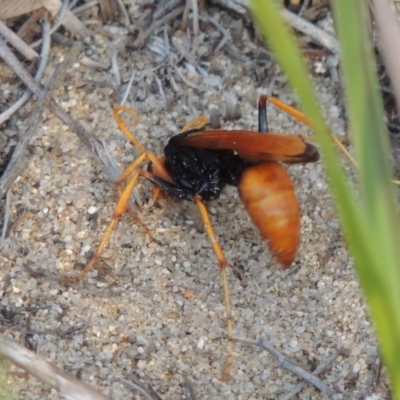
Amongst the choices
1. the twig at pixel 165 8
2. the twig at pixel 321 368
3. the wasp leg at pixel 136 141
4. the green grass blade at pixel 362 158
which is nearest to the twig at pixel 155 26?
the twig at pixel 165 8

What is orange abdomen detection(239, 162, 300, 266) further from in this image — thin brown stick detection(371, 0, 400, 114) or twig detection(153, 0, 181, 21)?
thin brown stick detection(371, 0, 400, 114)

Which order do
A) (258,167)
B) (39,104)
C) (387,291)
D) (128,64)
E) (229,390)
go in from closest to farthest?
(387,291), (229,390), (258,167), (39,104), (128,64)

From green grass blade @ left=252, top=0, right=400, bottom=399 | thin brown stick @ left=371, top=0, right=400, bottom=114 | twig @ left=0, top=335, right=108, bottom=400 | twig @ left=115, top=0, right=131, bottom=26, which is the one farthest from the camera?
twig @ left=115, top=0, right=131, bottom=26

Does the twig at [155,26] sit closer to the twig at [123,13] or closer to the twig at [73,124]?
the twig at [123,13]

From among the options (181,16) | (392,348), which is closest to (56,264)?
(181,16)

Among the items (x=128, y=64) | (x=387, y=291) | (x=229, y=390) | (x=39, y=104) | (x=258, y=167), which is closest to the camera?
(x=387, y=291)

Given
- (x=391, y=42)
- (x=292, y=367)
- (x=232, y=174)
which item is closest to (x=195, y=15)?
(x=232, y=174)

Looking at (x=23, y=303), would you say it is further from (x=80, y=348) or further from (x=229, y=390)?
(x=229, y=390)

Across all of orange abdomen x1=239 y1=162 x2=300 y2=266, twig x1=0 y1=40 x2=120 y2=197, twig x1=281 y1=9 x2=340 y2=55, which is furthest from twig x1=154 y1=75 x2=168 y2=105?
orange abdomen x1=239 y1=162 x2=300 y2=266
